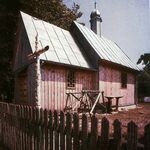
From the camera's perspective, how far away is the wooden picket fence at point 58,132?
3.46 metres

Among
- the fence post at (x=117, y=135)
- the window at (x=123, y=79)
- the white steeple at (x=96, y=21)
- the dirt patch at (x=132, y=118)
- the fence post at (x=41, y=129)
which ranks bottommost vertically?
the dirt patch at (x=132, y=118)

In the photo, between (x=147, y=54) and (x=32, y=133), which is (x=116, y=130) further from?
(x=32, y=133)

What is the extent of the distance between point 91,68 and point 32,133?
12.3 meters

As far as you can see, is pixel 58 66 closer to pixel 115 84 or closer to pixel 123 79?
pixel 115 84

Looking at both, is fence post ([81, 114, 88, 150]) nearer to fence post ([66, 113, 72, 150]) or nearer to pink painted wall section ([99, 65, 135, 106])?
fence post ([66, 113, 72, 150])

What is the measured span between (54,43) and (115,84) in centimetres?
697

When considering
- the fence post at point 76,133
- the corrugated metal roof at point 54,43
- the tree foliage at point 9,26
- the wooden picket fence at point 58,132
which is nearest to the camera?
the wooden picket fence at point 58,132

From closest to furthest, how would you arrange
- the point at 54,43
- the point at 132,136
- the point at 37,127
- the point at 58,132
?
the point at 132,136 < the point at 58,132 < the point at 37,127 < the point at 54,43

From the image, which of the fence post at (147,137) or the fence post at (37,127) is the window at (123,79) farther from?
the fence post at (147,137)

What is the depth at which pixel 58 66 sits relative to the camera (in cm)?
1537

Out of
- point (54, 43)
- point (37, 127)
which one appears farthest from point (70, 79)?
point (37, 127)

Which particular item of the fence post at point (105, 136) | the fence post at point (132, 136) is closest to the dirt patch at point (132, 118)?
the fence post at point (105, 136)

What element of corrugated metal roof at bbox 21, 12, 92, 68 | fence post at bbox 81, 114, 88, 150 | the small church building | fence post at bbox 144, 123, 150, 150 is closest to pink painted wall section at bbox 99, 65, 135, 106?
the small church building

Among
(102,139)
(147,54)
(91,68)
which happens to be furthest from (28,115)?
(91,68)
